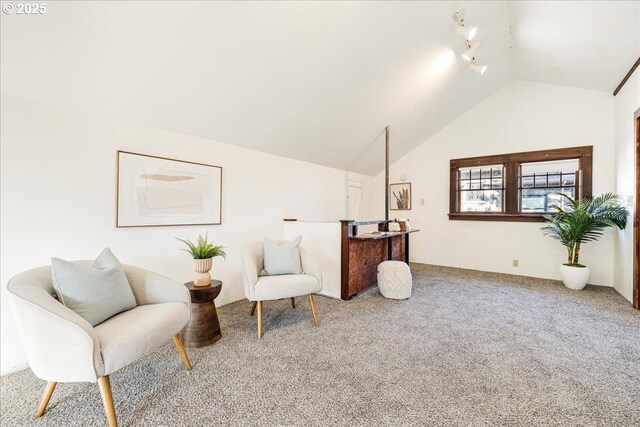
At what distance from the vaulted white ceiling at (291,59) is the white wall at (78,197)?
0.16m

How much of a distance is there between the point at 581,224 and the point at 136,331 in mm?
4968

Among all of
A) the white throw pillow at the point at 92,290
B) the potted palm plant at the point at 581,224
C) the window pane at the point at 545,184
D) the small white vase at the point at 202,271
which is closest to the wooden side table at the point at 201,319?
the small white vase at the point at 202,271

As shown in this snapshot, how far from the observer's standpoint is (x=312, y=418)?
1395 mm

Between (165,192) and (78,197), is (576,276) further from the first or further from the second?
(78,197)

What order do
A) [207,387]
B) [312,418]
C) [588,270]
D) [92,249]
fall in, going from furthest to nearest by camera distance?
[588,270]
[92,249]
[207,387]
[312,418]

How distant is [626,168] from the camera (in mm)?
3270

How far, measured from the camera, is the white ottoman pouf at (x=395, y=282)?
3.26 m

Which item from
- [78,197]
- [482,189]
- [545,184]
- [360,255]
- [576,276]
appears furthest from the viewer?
[482,189]

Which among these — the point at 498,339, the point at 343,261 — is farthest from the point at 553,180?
the point at 343,261

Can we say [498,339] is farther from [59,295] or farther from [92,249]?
[92,249]

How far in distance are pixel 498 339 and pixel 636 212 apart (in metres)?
2.41

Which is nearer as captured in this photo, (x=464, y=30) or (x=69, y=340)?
(x=69, y=340)

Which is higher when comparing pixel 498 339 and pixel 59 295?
pixel 59 295

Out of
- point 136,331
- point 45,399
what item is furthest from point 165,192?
point 45,399
